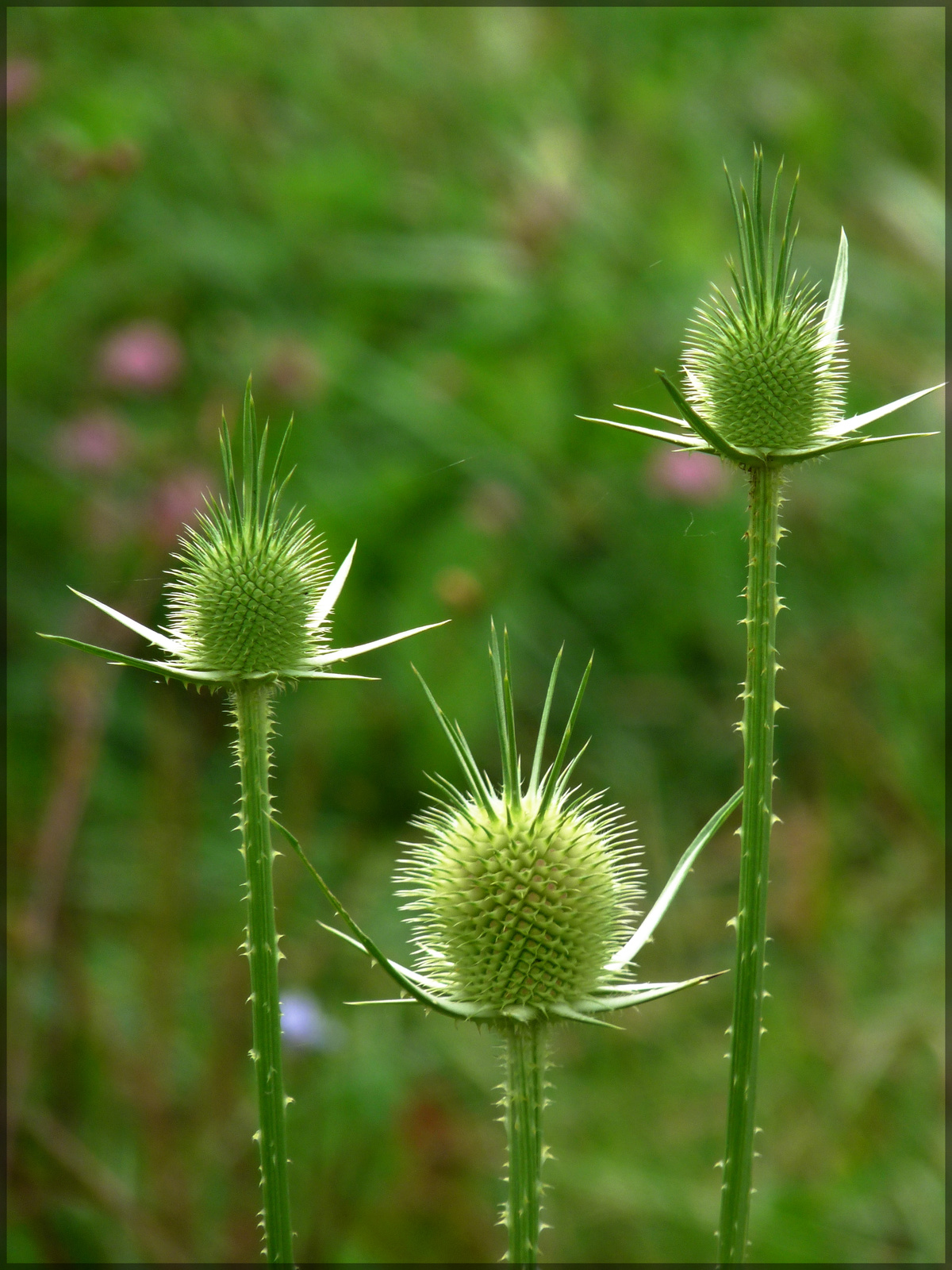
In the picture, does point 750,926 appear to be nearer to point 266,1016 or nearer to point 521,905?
point 521,905

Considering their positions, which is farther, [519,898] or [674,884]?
[519,898]

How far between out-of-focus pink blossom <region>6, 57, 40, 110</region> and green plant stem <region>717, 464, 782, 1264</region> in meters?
2.27

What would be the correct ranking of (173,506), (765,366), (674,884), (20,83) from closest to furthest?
(674,884) < (765,366) < (20,83) < (173,506)

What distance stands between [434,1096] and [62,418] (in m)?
2.42

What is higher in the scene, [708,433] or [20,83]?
[20,83]

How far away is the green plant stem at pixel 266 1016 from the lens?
89cm

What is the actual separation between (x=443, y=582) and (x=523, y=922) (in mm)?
1660

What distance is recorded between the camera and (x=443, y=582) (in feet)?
8.79

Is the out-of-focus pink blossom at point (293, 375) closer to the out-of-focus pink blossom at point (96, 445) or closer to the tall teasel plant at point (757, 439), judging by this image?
the out-of-focus pink blossom at point (96, 445)

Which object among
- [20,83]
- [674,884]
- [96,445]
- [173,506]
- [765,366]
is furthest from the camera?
[96,445]

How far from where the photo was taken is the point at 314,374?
129 inches

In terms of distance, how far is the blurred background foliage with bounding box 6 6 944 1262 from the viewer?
2.74m

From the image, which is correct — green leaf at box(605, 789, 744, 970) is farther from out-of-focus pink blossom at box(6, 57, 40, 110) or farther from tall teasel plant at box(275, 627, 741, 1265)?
out-of-focus pink blossom at box(6, 57, 40, 110)

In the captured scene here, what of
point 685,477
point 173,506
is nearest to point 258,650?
point 173,506
